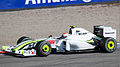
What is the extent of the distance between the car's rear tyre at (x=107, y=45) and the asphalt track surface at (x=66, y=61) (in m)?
0.28

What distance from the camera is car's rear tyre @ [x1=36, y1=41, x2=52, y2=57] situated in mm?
8961

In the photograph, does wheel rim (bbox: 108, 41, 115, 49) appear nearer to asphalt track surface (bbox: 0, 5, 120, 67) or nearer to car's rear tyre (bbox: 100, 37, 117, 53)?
car's rear tyre (bbox: 100, 37, 117, 53)

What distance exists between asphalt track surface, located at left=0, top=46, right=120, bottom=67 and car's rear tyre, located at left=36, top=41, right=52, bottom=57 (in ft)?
0.64

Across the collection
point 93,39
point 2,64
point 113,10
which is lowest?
point 2,64

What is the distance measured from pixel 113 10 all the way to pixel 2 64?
545 inches

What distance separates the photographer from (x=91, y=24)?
59.4 ft

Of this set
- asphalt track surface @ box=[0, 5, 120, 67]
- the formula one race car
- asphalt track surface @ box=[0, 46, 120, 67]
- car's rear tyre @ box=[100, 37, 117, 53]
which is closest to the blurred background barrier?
asphalt track surface @ box=[0, 5, 120, 67]

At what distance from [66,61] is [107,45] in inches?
94.0

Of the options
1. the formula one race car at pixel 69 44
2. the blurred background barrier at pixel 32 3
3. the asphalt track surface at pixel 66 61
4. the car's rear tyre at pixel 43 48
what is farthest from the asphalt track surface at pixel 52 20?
the car's rear tyre at pixel 43 48

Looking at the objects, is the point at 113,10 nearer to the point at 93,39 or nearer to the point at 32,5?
the point at 32,5

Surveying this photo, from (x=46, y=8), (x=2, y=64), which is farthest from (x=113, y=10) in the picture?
(x=2, y=64)

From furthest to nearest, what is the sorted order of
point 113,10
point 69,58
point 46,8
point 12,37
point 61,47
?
1. point 46,8
2. point 113,10
3. point 12,37
4. point 61,47
5. point 69,58

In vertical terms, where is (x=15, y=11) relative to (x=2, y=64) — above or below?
above

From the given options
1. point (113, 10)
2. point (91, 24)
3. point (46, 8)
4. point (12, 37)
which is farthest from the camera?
point (46, 8)
